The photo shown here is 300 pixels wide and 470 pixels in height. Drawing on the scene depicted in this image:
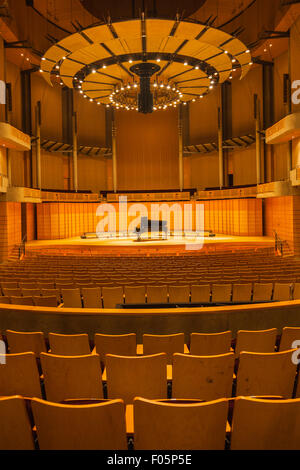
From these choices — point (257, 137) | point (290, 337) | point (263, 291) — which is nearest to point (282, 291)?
point (263, 291)

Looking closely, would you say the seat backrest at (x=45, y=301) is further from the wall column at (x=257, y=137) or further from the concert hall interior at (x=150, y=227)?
the wall column at (x=257, y=137)

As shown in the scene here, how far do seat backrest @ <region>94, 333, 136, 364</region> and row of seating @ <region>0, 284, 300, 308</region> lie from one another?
96.3 inches

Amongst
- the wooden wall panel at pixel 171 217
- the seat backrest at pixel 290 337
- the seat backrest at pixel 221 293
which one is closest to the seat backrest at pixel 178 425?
the seat backrest at pixel 290 337

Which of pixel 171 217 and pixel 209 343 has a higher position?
pixel 171 217

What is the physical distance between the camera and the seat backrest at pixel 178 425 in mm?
1925

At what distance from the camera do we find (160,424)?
1.96 m

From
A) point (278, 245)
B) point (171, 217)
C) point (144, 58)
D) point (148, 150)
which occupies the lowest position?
point (278, 245)

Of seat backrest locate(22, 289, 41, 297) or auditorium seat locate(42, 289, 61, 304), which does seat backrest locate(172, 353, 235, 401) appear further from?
seat backrest locate(22, 289, 41, 297)

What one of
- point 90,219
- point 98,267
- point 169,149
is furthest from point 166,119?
point 98,267

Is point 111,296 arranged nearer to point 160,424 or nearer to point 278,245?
point 160,424

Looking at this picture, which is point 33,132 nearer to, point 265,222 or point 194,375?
point 265,222

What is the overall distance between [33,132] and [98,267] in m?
19.2

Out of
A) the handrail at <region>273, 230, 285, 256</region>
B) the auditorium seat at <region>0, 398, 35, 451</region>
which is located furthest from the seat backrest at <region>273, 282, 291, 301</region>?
the handrail at <region>273, 230, 285, 256</region>

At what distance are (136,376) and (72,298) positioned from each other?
3858 millimetres
